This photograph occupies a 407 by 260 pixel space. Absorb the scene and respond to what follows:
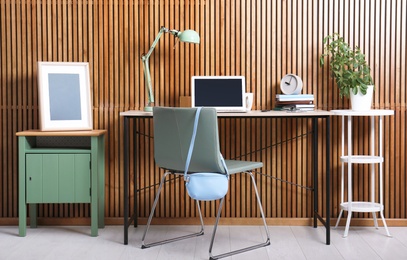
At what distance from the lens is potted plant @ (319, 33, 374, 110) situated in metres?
5.04

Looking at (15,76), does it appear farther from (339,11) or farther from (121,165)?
(339,11)

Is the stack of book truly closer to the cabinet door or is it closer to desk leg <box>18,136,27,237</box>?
the cabinet door

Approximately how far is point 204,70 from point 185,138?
3.93 ft

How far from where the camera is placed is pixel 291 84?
5.27m

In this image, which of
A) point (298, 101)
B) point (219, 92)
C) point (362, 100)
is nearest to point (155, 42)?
point (219, 92)

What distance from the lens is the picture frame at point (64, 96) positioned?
200 inches

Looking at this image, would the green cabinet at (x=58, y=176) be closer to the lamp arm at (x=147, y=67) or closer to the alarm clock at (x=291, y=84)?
the lamp arm at (x=147, y=67)

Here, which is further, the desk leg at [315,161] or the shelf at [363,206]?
the desk leg at [315,161]

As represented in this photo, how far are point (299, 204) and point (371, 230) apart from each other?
2.08ft

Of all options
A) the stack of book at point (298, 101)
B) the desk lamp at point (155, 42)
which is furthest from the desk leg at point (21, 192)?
the stack of book at point (298, 101)

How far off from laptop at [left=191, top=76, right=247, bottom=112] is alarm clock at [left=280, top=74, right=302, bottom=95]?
393mm

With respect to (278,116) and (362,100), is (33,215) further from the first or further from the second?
(362,100)

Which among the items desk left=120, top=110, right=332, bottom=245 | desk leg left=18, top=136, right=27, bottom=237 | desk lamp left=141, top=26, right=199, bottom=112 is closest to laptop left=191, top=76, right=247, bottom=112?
desk left=120, top=110, right=332, bottom=245

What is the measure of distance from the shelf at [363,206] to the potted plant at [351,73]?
0.79 metres
